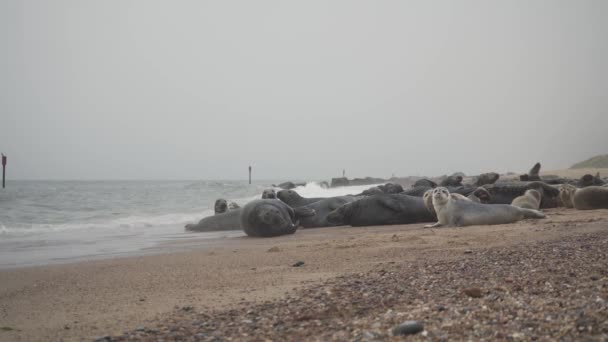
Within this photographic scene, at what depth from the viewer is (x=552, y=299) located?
2.41 meters

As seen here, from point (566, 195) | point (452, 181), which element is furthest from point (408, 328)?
point (452, 181)

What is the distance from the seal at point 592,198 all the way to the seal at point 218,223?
20.3 ft

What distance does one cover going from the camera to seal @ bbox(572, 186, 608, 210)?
28.2 ft

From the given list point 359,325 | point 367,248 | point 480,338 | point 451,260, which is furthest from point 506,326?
point 367,248

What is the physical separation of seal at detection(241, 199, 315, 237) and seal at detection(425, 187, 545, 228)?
237 cm

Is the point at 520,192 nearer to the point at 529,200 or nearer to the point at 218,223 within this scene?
the point at 529,200

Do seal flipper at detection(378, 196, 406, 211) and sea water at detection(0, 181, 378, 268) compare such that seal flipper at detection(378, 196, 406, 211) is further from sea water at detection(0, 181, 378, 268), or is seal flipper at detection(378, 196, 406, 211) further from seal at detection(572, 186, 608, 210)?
seal at detection(572, 186, 608, 210)

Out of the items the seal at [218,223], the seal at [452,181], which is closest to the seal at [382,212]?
the seal at [218,223]

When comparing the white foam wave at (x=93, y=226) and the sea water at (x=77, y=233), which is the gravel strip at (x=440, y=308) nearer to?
the sea water at (x=77, y=233)

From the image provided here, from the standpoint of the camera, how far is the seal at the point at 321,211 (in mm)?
9867

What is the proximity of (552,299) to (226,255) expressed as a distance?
390 centimetres

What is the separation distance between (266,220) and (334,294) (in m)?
5.46

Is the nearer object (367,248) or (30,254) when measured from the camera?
(367,248)

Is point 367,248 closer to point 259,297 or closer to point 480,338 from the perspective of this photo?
point 259,297
